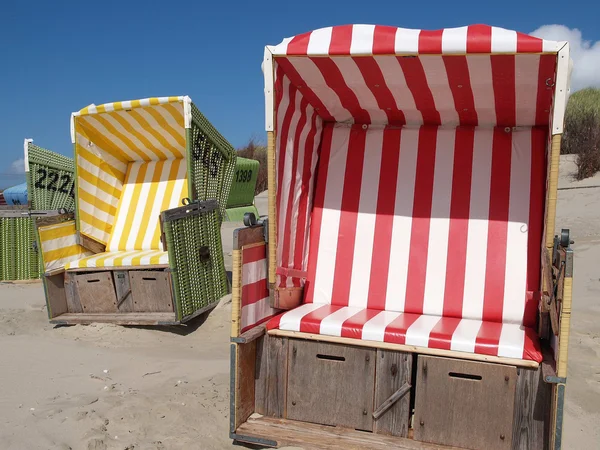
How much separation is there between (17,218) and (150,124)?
276 cm

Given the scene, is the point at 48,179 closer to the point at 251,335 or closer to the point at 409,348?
the point at 251,335

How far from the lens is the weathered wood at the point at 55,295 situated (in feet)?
17.2

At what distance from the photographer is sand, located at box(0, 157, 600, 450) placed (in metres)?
3.12

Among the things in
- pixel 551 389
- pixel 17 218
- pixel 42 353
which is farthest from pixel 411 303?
pixel 17 218

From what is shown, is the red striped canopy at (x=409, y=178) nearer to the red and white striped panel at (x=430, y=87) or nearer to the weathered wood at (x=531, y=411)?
the red and white striped panel at (x=430, y=87)

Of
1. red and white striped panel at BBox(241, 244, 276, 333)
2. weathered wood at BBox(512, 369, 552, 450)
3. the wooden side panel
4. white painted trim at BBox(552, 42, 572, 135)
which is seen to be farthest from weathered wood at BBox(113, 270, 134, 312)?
white painted trim at BBox(552, 42, 572, 135)

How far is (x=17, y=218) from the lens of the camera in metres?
7.20

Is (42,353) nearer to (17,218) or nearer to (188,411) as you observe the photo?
(188,411)

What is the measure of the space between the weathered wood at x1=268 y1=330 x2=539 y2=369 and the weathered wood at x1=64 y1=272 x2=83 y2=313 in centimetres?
287

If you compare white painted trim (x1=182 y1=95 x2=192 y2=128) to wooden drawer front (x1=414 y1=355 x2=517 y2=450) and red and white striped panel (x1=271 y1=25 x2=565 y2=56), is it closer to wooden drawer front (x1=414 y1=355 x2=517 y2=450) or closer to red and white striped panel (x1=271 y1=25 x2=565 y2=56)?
red and white striped panel (x1=271 y1=25 x2=565 y2=56)

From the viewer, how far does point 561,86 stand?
2.60 metres

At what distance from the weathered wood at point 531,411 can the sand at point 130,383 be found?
46 centimetres

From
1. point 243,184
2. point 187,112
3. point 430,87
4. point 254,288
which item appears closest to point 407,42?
point 430,87

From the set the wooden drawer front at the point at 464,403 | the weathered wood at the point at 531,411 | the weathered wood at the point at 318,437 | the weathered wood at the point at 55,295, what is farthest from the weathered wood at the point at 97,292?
the weathered wood at the point at 531,411
